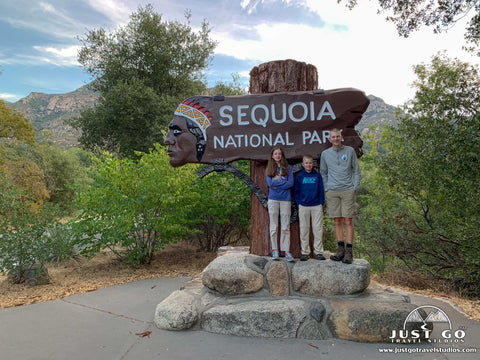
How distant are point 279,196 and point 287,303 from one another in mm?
1322

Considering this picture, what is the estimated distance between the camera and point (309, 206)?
446 cm

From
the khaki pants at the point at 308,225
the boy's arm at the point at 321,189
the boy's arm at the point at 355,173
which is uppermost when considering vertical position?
the boy's arm at the point at 355,173

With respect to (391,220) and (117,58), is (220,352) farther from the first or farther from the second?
(117,58)

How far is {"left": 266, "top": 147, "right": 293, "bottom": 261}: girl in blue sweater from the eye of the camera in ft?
14.9

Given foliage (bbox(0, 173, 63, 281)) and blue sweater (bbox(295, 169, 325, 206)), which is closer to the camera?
blue sweater (bbox(295, 169, 325, 206))

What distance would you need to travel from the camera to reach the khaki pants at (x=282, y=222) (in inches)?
179

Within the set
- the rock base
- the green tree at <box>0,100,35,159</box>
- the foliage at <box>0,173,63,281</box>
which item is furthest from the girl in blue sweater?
the green tree at <box>0,100,35,159</box>

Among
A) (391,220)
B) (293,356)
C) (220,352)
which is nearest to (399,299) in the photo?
(293,356)

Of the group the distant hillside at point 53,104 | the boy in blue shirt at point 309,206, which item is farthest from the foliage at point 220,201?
the distant hillside at point 53,104

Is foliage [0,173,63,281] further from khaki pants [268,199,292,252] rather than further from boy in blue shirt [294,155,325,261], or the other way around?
boy in blue shirt [294,155,325,261]

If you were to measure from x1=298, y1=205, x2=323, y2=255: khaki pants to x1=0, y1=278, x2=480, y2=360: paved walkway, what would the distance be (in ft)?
3.86

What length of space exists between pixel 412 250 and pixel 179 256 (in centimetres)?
559

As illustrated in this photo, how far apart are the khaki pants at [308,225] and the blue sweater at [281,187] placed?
24cm

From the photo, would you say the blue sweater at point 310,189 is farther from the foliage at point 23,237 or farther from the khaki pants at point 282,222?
the foliage at point 23,237
